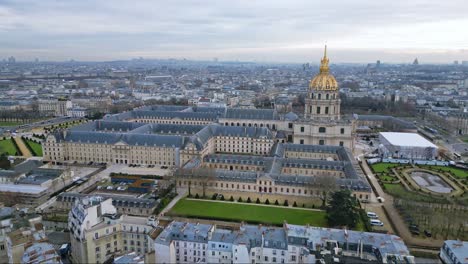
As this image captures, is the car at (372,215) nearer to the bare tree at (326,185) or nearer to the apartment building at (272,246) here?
the bare tree at (326,185)

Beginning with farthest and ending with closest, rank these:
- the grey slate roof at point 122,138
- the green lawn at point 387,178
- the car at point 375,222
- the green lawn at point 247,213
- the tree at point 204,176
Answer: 1. the grey slate roof at point 122,138
2. the green lawn at point 387,178
3. the tree at point 204,176
4. the green lawn at point 247,213
5. the car at point 375,222

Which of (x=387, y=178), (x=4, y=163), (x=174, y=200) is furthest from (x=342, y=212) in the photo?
(x=4, y=163)

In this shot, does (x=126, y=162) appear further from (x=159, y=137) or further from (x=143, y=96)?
(x=143, y=96)

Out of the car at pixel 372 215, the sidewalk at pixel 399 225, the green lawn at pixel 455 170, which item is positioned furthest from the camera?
the green lawn at pixel 455 170

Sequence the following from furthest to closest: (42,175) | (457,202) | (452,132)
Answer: (452,132)
(42,175)
(457,202)

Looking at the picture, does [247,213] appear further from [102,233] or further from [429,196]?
[429,196]

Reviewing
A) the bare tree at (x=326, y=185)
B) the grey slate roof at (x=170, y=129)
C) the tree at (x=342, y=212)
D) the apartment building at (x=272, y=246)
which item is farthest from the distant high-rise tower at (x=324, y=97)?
the apartment building at (x=272, y=246)

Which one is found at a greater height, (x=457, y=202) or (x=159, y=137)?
(x=159, y=137)

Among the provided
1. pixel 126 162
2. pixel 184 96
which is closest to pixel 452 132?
pixel 126 162

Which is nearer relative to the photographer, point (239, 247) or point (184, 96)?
point (239, 247)
